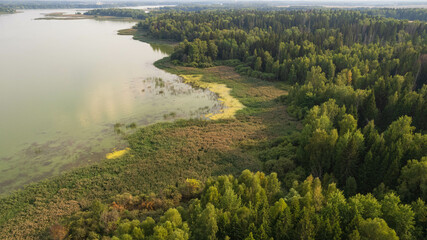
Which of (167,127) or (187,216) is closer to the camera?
(187,216)

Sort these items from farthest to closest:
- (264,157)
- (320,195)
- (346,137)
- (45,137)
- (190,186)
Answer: (45,137) → (264,157) → (346,137) → (190,186) → (320,195)

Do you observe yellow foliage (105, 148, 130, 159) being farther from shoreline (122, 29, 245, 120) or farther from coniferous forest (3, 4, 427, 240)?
shoreline (122, 29, 245, 120)

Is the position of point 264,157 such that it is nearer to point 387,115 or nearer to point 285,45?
point 387,115

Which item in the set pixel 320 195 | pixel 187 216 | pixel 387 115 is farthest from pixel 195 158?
pixel 387 115

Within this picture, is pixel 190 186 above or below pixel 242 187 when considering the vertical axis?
below

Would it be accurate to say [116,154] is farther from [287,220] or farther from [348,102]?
[348,102]

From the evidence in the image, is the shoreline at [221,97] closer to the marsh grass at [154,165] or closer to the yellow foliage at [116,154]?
the marsh grass at [154,165]

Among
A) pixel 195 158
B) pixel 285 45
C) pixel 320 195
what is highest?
pixel 285 45

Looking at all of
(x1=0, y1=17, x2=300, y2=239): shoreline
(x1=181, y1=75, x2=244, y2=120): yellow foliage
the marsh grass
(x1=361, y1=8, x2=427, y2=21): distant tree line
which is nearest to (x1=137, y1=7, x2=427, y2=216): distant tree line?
the marsh grass

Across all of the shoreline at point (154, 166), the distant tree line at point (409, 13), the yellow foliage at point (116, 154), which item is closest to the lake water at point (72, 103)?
the yellow foliage at point (116, 154)
